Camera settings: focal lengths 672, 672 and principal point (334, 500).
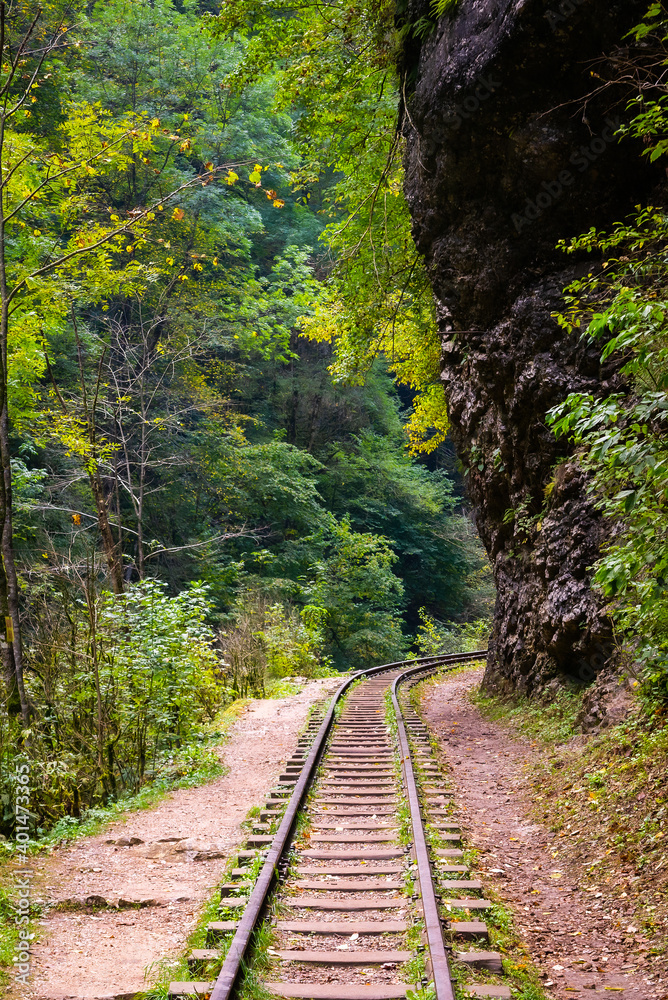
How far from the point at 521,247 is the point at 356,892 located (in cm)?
851

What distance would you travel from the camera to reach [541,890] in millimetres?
4875

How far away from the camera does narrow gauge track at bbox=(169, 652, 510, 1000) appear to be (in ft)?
11.1

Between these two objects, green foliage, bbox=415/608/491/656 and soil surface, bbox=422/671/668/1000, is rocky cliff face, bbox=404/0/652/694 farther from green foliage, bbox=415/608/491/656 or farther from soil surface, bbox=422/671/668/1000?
green foliage, bbox=415/608/491/656

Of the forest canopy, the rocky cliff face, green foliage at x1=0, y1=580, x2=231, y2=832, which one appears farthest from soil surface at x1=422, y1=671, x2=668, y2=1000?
the forest canopy

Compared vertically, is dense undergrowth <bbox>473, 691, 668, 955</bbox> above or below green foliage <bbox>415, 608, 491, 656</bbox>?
above

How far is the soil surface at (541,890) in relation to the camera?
366 cm

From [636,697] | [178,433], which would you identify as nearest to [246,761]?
[636,697]

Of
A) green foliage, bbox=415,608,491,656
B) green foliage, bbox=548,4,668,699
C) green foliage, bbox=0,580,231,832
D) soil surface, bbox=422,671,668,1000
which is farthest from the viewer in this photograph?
green foliage, bbox=415,608,491,656

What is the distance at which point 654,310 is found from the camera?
4113 millimetres

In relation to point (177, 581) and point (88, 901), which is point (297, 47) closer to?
point (88, 901)

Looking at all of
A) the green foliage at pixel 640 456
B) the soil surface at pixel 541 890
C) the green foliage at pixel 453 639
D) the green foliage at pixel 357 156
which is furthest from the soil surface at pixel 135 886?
the green foliage at pixel 453 639

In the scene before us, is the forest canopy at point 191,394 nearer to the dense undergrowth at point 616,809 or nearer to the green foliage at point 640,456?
the green foliage at point 640,456

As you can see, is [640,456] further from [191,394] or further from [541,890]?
[191,394]

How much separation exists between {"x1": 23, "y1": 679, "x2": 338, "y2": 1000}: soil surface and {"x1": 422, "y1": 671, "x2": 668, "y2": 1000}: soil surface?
217 cm
